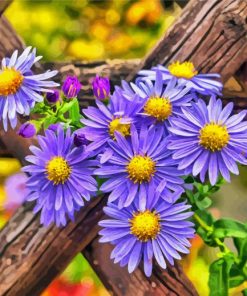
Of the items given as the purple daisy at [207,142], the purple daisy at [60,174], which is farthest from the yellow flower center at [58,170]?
the purple daisy at [207,142]

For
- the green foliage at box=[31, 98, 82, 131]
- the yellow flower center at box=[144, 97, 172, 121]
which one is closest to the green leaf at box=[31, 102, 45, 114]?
the green foliage at box=[31, 98, 82, 131]

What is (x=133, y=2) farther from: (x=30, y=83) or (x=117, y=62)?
(x=30, y=83)

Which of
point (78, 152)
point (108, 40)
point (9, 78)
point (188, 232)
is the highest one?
point (108, 40)

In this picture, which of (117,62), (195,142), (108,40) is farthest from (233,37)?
(108,40)

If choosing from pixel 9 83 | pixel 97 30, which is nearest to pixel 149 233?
pixel 9 83

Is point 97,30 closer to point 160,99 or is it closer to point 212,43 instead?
point 212,43

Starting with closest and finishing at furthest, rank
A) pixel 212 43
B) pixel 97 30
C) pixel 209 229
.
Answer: pixel 209 229, pixel 212 43, pixel 97 30
